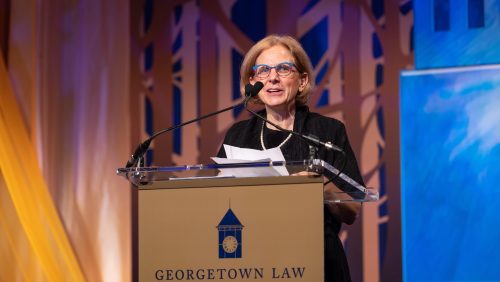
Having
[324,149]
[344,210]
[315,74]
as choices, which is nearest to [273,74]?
[324,149]

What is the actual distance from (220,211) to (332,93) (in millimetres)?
2210

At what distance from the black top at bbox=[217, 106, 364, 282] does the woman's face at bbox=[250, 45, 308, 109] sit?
0.23ft

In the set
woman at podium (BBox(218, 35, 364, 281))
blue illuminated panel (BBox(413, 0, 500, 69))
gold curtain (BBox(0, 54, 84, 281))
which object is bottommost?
gold curtain (BBox(0, 54, 84, 281))

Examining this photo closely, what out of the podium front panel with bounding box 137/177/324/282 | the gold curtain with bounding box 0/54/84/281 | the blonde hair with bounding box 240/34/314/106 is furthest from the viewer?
the gold curtain with bounding box 0/54/84/281

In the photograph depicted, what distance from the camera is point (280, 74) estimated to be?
7.14ft

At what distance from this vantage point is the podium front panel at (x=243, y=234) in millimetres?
1525

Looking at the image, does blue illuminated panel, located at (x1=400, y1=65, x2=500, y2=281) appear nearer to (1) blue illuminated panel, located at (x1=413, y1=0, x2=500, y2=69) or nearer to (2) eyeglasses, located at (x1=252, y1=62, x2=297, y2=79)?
(1) blue illuminated panel, located at (x1=413, y1=0, x2=500, y2=69)

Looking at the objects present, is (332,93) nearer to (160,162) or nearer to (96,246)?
(160,162)

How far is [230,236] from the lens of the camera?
1544 mm

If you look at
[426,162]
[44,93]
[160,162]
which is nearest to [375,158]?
[426,162]

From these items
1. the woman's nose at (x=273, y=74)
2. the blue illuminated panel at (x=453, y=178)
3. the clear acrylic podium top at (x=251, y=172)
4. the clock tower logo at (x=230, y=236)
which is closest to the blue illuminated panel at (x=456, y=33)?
the blue illuminated panel at (x=453, y=178)

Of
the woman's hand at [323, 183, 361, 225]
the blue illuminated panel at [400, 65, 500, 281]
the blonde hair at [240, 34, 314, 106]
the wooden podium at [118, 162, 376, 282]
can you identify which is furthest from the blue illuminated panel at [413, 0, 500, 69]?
the wooden podium at [118, 162, 376, 282]

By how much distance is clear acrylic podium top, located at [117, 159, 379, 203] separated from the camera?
1.57 metres

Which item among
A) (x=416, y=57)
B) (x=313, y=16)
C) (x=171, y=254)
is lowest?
(x=171, y=254)
